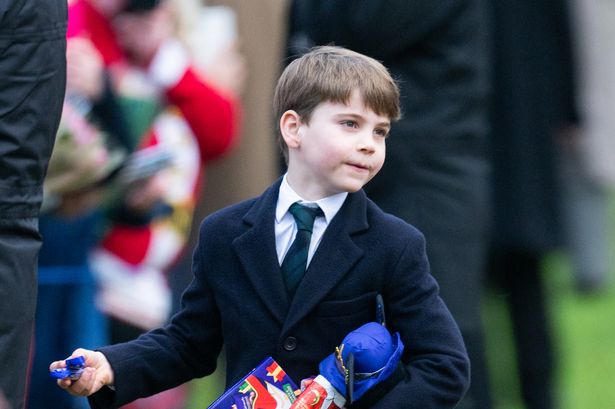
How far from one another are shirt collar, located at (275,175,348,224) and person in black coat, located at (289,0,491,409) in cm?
137

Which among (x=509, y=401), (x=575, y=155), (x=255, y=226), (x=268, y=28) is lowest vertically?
(x=509, y=401)

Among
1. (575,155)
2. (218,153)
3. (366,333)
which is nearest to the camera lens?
(366,333)

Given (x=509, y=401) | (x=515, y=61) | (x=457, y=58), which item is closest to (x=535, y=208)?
(x=515, y=61)

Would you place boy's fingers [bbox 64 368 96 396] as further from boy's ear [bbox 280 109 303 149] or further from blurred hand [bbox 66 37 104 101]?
blurred hand [bbox 66 37 104 101]

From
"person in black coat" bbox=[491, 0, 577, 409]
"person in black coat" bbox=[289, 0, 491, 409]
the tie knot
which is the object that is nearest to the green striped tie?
the tie knot

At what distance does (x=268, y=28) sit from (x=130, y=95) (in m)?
1.63

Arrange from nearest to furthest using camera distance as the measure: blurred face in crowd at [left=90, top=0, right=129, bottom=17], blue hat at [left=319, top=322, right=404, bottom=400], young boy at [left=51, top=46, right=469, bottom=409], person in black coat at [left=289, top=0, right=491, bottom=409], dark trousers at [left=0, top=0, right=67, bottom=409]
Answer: blue hat at [left=319, top=322, right=404, bottom=400]
young boy at [left=51, top=46, right=469, bottom=409]
dark trousers at [left=0, top=0, right=67, bottom=409]
person in black coat at [left=289, top=0, right=491, bottom=409]
blurred face in crowd at [left=90, top=0, right=129, bottom=17]

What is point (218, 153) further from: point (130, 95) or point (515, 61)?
point (515, 61)

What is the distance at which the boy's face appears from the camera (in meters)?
3.12

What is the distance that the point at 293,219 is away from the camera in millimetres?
3201

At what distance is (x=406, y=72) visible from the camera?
4.63 meters

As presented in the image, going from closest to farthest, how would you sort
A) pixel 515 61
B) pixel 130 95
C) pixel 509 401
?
1. pixel 130 95
2. pixel 515 61
3. pixel 509 401

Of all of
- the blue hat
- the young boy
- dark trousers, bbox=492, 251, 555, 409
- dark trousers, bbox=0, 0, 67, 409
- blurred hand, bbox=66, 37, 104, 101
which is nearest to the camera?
the blue hat

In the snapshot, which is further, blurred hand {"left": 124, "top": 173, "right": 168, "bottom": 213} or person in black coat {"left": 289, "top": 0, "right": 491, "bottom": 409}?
blurred hand {"left": 124, "top": 173, "right": 168, "bottom": 213}
